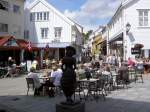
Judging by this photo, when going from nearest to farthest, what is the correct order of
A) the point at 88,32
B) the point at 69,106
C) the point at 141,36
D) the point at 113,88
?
the point at 69,106
the point at 113,88
the point at 141,36
the point at 88,32

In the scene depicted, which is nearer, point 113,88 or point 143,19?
point 113,88

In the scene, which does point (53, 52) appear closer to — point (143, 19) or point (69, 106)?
point (143, 19)

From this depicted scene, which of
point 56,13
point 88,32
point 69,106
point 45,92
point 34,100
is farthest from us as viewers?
point 88,32

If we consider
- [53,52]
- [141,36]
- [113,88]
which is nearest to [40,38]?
[53,52]

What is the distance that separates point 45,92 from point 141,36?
777 inches

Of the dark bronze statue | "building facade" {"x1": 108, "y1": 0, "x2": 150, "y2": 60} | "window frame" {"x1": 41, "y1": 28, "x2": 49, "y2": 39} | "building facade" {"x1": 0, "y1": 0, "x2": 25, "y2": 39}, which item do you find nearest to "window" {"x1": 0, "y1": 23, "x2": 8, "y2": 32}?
"building facade" {"x1": 0, "y1": 0, "x2": 25, "y2": 39}

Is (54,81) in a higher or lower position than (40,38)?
lower

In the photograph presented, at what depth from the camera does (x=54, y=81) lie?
51.6 feet

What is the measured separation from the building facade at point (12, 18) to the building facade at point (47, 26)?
837 cm

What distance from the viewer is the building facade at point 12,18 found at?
39.7 m

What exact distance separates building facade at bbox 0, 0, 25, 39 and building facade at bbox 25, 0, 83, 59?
8.37 m

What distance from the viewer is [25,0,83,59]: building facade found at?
51.6 meters

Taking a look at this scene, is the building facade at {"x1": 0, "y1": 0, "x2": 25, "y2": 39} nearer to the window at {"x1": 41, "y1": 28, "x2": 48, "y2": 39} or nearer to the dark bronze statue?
the window at {"x1": 41, "y1": 28, "x2": 48, "y2": 39}

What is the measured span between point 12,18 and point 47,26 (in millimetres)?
11238
